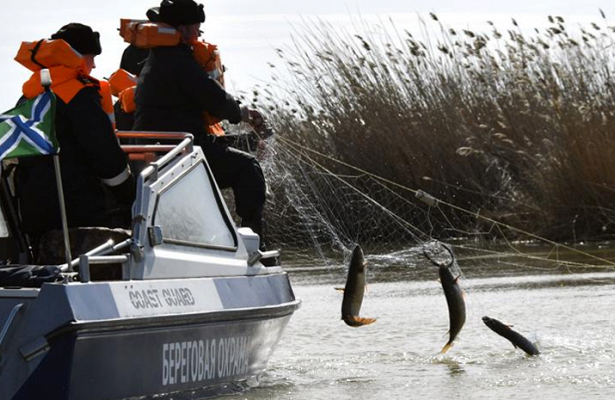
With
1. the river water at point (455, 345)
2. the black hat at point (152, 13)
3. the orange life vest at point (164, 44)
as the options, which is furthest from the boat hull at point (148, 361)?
the black hat at point (152, 13)

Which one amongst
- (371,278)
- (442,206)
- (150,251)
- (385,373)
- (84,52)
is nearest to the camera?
(150,251)

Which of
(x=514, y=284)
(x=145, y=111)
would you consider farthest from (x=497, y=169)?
(x=145, y=111)

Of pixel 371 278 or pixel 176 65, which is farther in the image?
pixel 371 278

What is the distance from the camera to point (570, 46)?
1836cm

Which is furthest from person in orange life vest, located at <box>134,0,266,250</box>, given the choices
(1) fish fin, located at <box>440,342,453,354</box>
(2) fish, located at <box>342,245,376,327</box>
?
(1) fish fin, located at <box>440,342,453,354</box>

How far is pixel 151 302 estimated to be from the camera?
7430 millimetres

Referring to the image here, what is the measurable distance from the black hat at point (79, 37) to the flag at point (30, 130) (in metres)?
1.25

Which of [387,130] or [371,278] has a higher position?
[387,130]

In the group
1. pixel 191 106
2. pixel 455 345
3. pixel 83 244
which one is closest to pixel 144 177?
pixel 83 244

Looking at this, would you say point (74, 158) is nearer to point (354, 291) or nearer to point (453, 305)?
point (354, 291)

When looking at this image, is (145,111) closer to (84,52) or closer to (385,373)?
(84,52)

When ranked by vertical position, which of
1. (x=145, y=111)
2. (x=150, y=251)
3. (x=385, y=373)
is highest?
(x=145, y=111)

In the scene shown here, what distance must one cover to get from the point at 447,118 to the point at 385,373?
966 cm

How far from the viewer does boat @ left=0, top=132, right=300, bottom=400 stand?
6.88m
